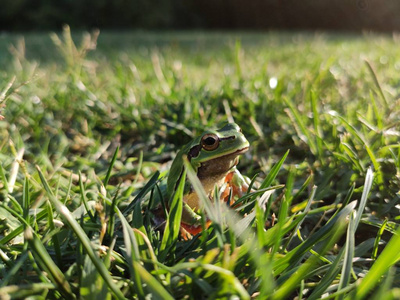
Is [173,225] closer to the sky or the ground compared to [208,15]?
closer to the ground

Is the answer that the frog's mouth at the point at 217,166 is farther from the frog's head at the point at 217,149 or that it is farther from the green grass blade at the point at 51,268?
the green grass blade at the point at 51,268

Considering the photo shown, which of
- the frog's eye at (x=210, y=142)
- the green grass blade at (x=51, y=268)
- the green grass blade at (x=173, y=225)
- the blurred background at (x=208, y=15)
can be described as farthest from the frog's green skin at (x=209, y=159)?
the blurred background at (x=208, y=15)

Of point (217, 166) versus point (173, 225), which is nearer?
point (173, 225)

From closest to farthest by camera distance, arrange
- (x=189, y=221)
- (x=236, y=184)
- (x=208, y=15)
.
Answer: (x=189, y=221)
(x=236, y=184)
(x=208, y=15)

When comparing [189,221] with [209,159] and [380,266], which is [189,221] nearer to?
[209,159]

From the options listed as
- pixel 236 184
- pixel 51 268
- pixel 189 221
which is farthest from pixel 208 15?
pixel 51 268

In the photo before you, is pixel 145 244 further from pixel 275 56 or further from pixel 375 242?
pixel 275 56
